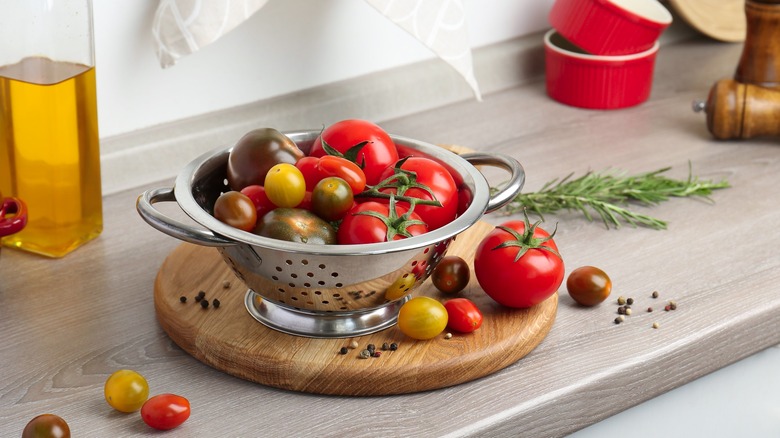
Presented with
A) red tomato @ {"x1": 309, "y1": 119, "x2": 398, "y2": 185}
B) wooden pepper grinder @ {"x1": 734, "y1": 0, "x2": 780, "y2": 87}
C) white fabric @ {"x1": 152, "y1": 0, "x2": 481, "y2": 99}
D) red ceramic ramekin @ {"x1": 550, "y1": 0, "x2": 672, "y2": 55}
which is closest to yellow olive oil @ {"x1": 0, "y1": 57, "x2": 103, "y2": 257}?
white fabric @ {"x1": 152, "y1": 0, "x2": 481, "y2": 99}

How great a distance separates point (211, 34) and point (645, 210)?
0.57 m

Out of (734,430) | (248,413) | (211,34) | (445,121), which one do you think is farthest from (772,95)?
(248,413)

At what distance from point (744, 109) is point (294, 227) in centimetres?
81

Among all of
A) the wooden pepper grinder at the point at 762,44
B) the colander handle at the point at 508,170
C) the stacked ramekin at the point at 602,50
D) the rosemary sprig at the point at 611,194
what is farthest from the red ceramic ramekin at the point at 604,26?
the colander handle at the point at 508,170

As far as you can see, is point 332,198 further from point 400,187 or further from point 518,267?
point 518,267

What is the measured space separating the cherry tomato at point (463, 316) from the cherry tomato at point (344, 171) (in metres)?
0.14

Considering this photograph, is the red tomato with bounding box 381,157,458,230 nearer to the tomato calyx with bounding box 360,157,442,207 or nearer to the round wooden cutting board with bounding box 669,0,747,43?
the tomato calyx with bounding box 360,157,442,207

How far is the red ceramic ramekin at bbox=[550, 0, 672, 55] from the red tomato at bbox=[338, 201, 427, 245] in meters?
0.73

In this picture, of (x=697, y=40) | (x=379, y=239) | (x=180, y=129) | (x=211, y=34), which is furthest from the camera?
(x=697, y=40)

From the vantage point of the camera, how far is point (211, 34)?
112 cm

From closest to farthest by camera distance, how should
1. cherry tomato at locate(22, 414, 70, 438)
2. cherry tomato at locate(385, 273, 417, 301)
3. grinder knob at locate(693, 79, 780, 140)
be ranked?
cherry tomato at locate(22, 414, 70, 438), cherry tomato at locate(385, 273, 417, 301), grinder knob at locate(693, 79, 780, 140)

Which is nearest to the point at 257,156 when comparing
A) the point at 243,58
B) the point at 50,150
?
the point at 50,150

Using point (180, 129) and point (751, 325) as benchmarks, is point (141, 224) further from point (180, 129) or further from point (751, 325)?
point (751, 325)

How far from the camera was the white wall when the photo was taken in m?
1.19
